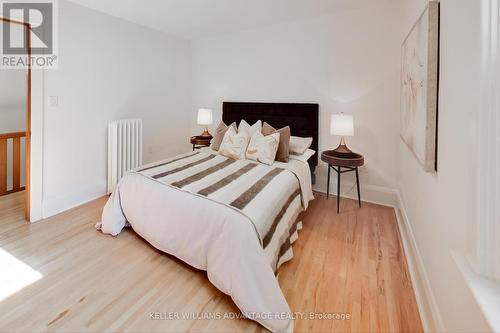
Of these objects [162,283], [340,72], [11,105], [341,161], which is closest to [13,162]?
[11,105]

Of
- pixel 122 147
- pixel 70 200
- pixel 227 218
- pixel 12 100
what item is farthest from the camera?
pixel 12 100

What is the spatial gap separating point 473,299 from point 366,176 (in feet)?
8.63

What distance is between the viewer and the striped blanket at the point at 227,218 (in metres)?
1.48

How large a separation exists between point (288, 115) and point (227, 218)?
2382 mm

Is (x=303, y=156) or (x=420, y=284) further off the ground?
(x=303, y=156)

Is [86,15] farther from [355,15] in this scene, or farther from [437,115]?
[437,115]

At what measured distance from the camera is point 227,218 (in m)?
1.65

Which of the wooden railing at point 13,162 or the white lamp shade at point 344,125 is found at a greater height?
the white lamp shade at point 344,125

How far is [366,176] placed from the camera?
10.9 feet

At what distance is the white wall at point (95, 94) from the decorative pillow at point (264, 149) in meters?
2.01

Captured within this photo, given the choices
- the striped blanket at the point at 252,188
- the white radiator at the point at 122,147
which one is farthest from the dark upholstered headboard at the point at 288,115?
the white radiator at the point at 122,147

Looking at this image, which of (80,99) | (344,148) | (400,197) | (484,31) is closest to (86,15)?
(80,99)

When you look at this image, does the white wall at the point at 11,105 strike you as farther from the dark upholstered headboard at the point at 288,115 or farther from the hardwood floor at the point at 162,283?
the dark upholstered headboard at the point at 288,115

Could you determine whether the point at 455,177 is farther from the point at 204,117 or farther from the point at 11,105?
the point at 11,105
